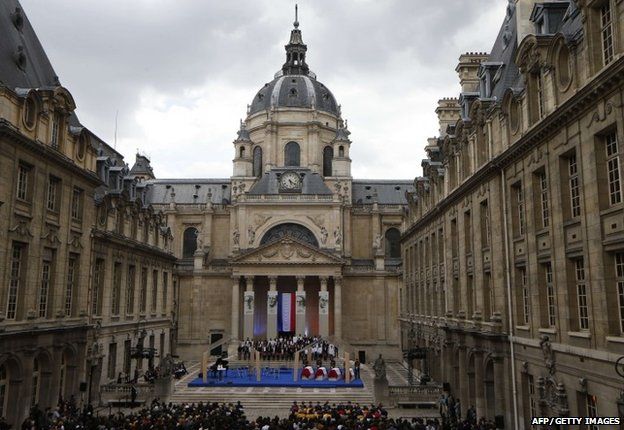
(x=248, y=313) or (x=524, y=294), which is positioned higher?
(x=524, y=294)

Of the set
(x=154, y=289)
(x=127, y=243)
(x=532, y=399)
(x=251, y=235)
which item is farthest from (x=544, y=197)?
(x=251, y=235)

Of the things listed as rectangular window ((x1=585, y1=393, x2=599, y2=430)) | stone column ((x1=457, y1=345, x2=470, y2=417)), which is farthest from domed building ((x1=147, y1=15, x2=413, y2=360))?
rectangular window ((x1=585, y1=393, x2=599, y2=430))

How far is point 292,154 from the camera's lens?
83.9 meters

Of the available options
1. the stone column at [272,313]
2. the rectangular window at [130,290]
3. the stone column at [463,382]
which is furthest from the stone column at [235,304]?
Result: the stone column at [463,382]

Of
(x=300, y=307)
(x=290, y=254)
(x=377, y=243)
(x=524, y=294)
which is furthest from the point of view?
(x=377, y=243)

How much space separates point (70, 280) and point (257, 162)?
52.3 metres

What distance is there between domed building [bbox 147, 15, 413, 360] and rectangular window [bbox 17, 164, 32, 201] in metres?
35.4

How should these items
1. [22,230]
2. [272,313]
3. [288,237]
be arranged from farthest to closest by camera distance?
1. [288,237]
2. [272,313]
3. [22,230]

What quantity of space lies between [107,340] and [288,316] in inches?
999

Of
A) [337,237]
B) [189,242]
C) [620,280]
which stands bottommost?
[620,280]

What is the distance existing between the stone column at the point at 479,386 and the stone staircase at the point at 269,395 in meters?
9.35

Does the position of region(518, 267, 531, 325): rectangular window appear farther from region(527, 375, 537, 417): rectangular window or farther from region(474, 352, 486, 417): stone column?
region(474, 352, 486, 417): stone column

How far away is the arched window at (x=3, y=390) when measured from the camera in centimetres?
2639

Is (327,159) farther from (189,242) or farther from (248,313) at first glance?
(248,313)
